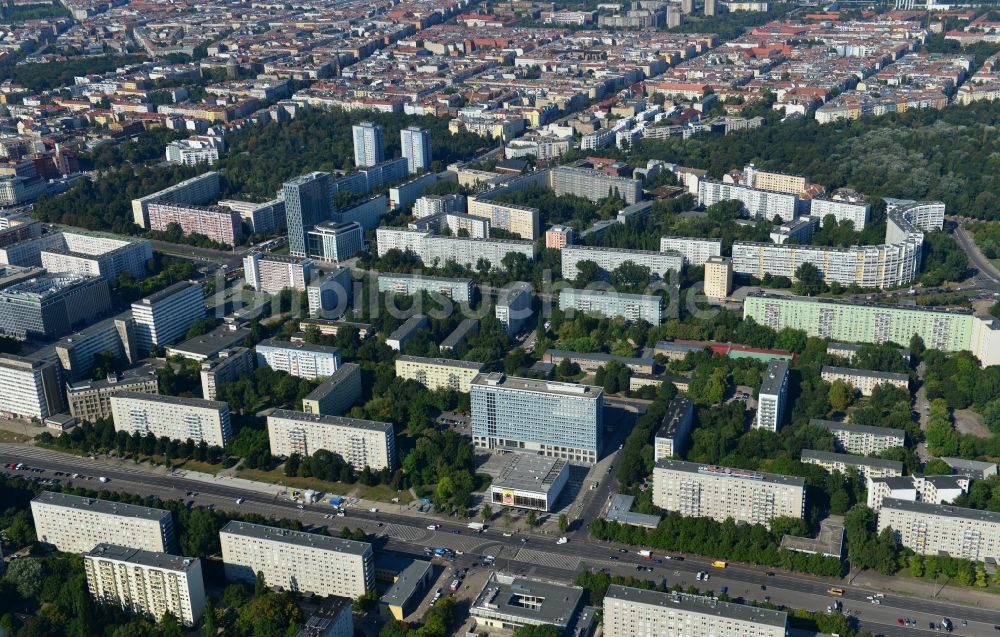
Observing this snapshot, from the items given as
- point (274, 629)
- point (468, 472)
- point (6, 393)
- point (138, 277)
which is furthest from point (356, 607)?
point (138, 277)

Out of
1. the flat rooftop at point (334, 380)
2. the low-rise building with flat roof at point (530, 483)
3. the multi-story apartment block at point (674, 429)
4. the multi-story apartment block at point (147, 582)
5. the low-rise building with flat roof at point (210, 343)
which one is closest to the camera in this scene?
the multi-story apartment block at point (147, 582)

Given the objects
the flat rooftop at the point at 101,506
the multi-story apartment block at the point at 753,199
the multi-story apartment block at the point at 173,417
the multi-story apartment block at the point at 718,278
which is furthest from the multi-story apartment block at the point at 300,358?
the multi-story apartment block at the point at 753,199

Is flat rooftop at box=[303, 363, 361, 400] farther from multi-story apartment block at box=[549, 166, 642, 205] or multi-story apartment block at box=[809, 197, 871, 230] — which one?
multi-story apartment block at box=[809, 197, 871, 230]

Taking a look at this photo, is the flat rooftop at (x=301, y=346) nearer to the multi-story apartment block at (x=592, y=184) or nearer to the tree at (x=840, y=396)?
the tree at (x=840, y=396)

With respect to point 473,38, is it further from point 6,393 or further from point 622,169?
point 6,393

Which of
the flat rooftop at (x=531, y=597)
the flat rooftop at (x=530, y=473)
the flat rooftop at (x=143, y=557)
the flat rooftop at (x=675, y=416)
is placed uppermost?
the flat rooftop at (x=675, y=416)

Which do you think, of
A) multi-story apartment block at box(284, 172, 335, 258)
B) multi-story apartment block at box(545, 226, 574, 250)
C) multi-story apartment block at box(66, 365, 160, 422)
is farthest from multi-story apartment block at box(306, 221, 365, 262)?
multi-story apartment block at box(66, 365, 160, 422)
